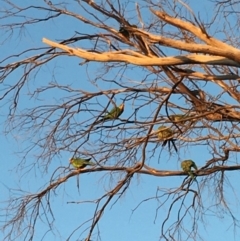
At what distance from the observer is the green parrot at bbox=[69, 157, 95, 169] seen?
629 centimetres

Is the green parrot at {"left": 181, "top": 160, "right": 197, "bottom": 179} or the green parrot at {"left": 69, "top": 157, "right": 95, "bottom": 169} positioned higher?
the green parrot at {"left": 69, "top": 157, "right": 95, "bottom": 169}

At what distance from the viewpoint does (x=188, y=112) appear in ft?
21.1

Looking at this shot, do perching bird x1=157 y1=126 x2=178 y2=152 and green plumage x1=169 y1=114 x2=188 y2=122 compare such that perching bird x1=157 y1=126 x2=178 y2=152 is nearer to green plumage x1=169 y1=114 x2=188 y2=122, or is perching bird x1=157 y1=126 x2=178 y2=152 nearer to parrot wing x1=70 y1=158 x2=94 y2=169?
green plumage x1=169 y1=114 x2=188 y2=122

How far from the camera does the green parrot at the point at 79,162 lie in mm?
6293

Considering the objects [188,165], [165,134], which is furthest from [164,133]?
[188,165]

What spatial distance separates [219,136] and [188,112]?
41 centimetres

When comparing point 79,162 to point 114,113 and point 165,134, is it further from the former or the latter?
point 165,134

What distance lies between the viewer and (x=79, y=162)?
6.30 meters

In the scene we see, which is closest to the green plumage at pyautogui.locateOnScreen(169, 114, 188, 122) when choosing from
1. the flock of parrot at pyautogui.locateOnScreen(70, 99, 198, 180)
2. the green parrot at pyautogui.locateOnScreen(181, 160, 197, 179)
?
the flock of parrot at pyautogui.locateOnScreen(70, 99, 198, 180)

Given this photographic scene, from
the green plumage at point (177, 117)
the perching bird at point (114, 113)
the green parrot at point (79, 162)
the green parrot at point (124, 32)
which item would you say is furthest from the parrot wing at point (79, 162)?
the green parrot at point (124, 32)

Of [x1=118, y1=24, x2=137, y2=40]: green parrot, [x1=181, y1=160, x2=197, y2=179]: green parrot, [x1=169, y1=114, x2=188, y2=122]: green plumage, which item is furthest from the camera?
[x1=181, y1=160, x2=197, y2=179]: green parrot

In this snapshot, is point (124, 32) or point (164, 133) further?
point (164, 133)

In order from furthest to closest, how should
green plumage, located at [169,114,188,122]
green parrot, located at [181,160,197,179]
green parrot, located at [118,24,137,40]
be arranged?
green parrot, located at [181,160,197,179], green plumage, located at [169,114,188,122], green parrot, located at [118,24,137,40]

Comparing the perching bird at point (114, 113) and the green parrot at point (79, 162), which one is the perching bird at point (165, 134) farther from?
the green parrot at point (79, 162)
